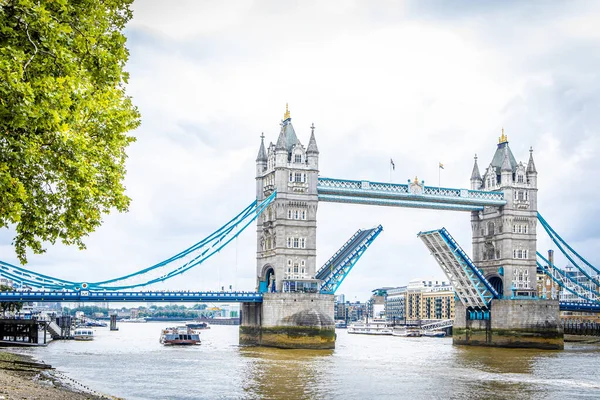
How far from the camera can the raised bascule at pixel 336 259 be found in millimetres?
60312

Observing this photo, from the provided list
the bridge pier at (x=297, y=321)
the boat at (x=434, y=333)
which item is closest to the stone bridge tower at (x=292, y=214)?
the bridge pier at (x=297, y=321)

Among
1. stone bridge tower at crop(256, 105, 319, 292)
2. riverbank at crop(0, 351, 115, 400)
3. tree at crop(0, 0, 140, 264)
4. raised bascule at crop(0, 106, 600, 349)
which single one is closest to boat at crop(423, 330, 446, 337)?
raised bascule at crop(0, 106, 600, 349)

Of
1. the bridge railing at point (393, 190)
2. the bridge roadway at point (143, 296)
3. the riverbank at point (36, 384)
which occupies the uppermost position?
the bridge railing at point (393, 190)

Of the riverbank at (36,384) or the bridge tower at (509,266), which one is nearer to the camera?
the riverbank at (36,384)

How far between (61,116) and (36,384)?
15.1 meters

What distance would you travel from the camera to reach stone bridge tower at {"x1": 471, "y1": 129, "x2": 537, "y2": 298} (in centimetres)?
7212

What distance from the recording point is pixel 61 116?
1571 cm

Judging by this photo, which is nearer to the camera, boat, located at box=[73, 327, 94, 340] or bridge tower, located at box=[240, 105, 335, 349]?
bridge tower, located at box=[240, 105, 335, 349]

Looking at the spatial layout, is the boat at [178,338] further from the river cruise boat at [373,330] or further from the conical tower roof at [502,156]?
the river cruise boat at [373,330]

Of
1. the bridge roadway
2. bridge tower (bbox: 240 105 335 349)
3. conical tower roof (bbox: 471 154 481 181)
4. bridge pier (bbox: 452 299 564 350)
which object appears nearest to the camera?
the bridge roadway

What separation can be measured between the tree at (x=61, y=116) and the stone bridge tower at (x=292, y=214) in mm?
43104

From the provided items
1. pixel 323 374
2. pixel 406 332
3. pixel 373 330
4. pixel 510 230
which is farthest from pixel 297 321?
pixel 373 330

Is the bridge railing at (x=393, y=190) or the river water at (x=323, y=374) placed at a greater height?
the bridge railing at (x=393, y=190)

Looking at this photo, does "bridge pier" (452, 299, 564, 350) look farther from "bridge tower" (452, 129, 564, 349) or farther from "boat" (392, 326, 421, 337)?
"boat" (392, 326, 421, 337)
